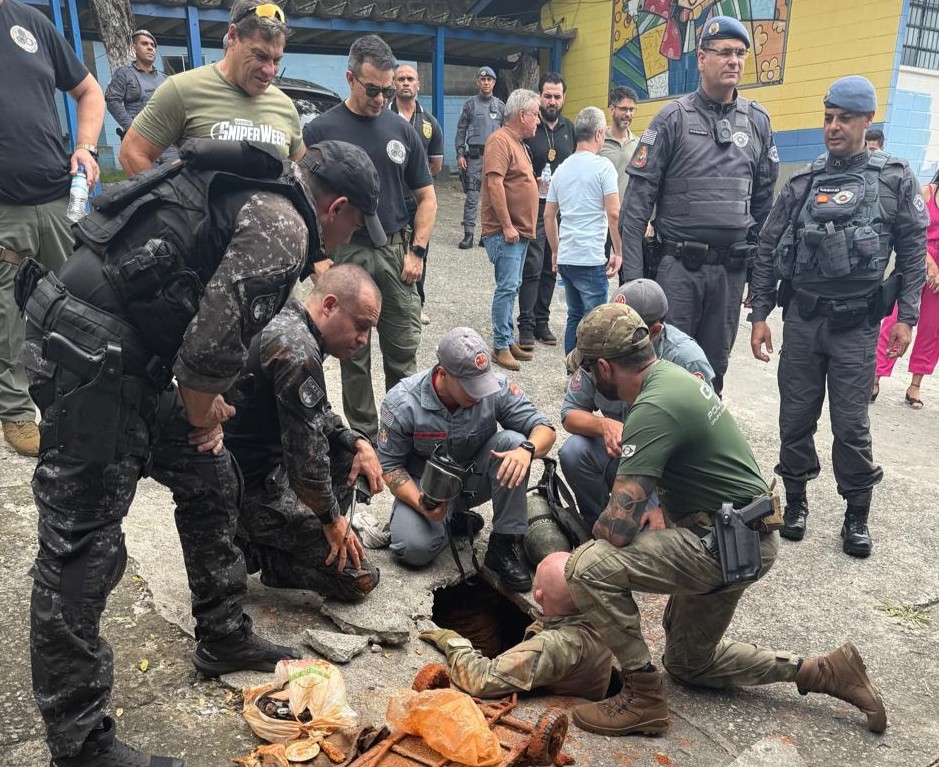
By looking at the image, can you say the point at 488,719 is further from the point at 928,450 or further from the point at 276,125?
the point at 928,450

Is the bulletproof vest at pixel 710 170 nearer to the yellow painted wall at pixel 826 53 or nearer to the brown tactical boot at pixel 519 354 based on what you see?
the brown tactical boot at pixel 519 354

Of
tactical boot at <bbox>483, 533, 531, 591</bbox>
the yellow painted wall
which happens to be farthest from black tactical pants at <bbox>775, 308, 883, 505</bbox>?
the yellow painted wall

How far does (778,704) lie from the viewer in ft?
8.79

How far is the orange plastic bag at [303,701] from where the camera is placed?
83.5 inches

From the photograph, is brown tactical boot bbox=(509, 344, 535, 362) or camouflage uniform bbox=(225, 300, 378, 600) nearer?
camouflage uniform bbox=(225, 300, 378, 600)

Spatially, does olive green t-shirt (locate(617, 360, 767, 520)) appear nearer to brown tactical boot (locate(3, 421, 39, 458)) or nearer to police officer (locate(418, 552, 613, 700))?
police officer (locate(418, 552, 613, 700))

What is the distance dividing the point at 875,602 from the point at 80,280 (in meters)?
3.30

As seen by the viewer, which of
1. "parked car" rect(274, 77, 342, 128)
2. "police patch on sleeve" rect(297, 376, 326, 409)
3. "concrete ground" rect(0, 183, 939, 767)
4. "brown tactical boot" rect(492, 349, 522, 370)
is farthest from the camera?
"parked car" rect(274, 77, 342, 128)

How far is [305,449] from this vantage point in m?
2.38

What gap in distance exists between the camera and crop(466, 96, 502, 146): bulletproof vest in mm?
8758

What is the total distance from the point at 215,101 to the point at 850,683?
129 inches

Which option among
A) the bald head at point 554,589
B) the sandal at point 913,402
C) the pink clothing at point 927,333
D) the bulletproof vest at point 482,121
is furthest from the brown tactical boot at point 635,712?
the bulletproof vest at point 482,121

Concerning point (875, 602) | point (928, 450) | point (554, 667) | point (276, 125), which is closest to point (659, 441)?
point (554, 667)

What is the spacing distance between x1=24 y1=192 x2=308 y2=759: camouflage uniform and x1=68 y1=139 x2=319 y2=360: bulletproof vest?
0.03 m
